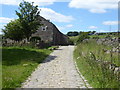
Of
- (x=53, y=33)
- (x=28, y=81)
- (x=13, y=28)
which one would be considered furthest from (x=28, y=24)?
(x=28, y=81)

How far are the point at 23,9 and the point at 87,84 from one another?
25346 millimetres

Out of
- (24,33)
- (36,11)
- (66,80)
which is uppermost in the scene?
(36,11)

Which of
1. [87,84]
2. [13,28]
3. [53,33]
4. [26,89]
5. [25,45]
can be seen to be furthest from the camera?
[53,33]

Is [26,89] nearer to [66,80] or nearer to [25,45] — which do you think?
[66,80]

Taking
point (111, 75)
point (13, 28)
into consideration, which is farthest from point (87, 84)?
point (13, 28)

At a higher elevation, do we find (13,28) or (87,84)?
(13,28)

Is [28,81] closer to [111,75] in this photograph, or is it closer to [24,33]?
[111,75]

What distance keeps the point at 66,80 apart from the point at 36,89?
177 centimetres

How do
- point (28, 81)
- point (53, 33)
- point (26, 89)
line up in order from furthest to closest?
point (53, 33) < point (28, 81) < point (26, 89)

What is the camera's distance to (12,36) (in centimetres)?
3512

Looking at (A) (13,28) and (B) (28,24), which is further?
(A) (13,28)

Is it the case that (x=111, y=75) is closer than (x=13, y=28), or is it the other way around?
(x=111, y=75)

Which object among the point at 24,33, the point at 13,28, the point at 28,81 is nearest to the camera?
the point at 28,81

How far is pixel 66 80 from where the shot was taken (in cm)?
820
